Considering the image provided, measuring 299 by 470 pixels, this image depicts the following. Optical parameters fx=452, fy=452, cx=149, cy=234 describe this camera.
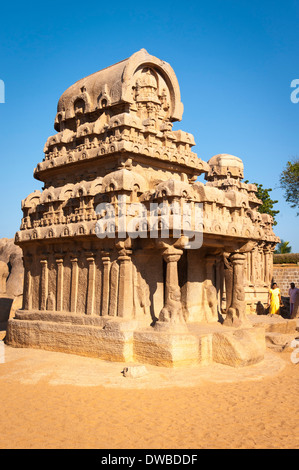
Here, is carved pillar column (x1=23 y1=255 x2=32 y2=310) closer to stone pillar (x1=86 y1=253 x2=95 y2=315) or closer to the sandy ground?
stone pillar (x1=86 y1=253 x2=95 y2=315)

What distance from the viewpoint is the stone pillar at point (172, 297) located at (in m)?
9.21

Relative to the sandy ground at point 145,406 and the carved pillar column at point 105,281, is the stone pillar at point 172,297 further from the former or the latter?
the carved pillar column at point 105,281

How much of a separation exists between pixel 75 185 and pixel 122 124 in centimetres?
210

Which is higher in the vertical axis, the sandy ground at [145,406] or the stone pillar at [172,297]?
the stone pillar at [172,297]

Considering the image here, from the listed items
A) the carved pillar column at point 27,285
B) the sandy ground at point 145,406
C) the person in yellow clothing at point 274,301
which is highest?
the carved pillar column at point 27,285

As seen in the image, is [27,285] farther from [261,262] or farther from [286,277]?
[286,277]

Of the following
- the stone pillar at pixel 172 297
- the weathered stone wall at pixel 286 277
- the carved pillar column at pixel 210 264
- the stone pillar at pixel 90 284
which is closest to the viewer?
the stone pillar at pixel 172 297

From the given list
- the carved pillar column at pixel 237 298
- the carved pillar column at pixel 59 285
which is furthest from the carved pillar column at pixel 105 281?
the carved pillar column at pixel 237 298

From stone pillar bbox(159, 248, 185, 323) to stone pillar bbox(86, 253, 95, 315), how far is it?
207 cm

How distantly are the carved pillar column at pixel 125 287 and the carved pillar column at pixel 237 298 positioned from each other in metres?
2.78

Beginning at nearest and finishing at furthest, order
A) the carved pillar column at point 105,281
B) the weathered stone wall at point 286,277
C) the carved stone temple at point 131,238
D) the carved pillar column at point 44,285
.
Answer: the carved stone temple at point 131,238 → the carved pillar column at point 105,281 → the carved pillar column at point 44,285 → the weathered stone wall at point 286,277

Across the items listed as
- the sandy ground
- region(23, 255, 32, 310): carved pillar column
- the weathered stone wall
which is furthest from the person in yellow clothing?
the weathered stone wall

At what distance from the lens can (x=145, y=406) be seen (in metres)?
6.96
